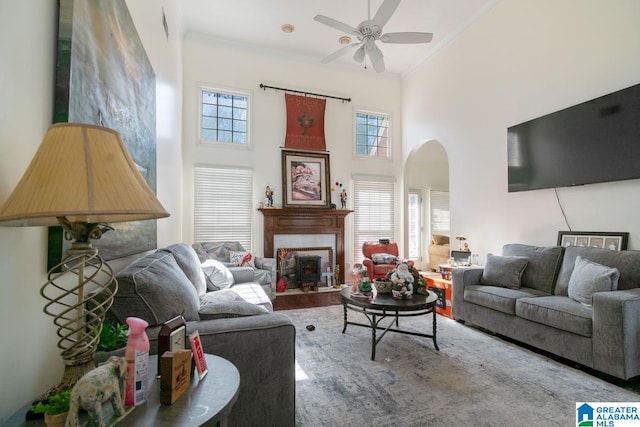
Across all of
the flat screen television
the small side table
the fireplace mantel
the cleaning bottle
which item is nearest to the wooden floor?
the fireplace mantel

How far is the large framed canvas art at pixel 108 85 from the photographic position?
1.12m

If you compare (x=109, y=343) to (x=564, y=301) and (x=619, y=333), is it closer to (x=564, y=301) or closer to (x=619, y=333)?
(x=619, y=333)

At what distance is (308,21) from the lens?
4.71m

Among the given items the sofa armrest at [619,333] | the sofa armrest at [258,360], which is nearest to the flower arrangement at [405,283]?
the sofa armrest at [619,333]

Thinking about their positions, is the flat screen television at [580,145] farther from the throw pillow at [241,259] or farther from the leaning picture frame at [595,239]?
the throw pillow at [241,259]

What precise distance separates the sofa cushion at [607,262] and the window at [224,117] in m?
4.77

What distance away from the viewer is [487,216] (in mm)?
4402

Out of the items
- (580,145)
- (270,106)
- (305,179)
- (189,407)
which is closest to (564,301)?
(580,145)

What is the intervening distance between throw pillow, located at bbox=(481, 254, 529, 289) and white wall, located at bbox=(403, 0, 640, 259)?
63cm

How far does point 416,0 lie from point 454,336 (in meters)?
4.31

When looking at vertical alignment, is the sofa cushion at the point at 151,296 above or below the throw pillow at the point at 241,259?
above

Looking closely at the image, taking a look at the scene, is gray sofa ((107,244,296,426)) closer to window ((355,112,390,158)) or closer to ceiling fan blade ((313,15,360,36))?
ceiling fan blade ((313,15,360,36))

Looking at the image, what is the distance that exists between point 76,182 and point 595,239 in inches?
163

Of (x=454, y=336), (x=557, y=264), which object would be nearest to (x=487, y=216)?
(x=557, y=264)
